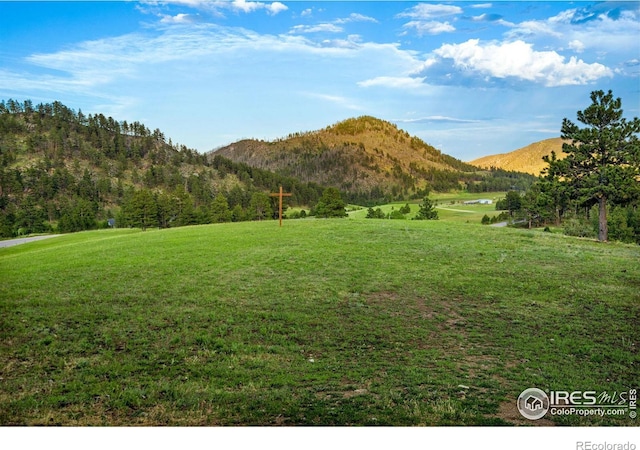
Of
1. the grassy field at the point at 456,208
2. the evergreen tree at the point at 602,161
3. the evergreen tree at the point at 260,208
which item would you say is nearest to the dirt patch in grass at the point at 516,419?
the evergreen tree at the point at 602,161

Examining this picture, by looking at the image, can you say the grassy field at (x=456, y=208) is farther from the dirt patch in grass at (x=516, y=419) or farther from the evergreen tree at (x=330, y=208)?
the dirt patch in grass at (x=516, y=419)

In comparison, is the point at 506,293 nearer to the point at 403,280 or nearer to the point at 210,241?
the point at 403,280

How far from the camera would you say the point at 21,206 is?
33844mm

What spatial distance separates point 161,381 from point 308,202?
5405 centimetres

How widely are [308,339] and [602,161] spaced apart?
16.9 m

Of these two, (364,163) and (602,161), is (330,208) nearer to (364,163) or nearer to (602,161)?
(602,161)

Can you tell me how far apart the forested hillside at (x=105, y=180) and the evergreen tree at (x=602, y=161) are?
2014cm

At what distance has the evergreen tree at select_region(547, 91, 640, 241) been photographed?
1738 cm

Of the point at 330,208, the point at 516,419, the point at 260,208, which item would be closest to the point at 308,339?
the point at 516,419

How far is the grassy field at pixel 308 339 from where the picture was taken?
600 centimetres

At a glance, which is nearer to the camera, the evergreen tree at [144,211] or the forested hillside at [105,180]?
the evergreen tree at [144,211]

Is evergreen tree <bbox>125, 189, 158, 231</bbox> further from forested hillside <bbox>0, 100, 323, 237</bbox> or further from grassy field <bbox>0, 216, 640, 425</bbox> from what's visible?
grassy field <bbox>0, 216, 640, 425</bbox>

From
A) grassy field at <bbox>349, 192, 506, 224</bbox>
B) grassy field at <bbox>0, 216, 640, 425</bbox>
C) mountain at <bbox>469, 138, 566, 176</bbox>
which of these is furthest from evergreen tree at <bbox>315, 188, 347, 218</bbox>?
mountain at <bbox>469, 138, 566, 176</bbox>
